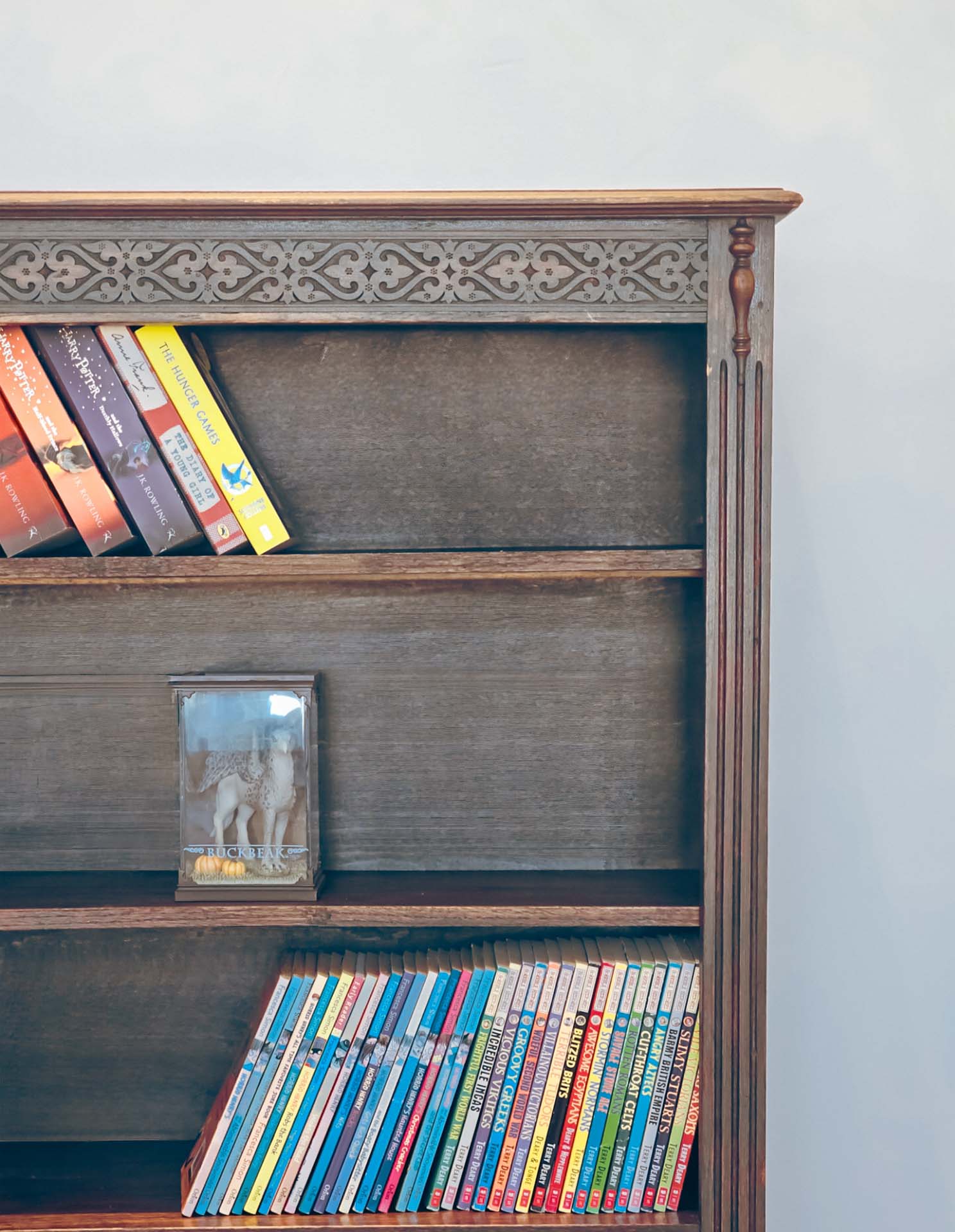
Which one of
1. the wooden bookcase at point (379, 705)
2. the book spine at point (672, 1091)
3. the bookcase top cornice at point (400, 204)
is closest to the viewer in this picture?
the bookcase top cornice at point (400, 204)

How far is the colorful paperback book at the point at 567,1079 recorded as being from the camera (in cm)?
110

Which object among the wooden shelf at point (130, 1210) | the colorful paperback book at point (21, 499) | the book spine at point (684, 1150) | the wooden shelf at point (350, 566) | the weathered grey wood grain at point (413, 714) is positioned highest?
the colorful paperback book at point (21, 499)

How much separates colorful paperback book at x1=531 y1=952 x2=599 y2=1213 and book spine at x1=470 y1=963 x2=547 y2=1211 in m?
0.05

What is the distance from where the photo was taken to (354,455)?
3.97ft

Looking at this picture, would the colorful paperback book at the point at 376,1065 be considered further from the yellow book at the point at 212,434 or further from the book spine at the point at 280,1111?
the yellow book at the point at 212,434

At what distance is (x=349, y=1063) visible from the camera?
1.11 metres

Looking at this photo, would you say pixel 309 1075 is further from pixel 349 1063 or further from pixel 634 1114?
pixel 634 1114

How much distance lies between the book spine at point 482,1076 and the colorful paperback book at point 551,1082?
58mm

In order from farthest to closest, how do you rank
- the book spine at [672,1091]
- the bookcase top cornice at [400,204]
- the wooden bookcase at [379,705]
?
the wooden bookcase at [379,705] → the book spine at [672,1091] → the bookcase top cornice at [400,204]

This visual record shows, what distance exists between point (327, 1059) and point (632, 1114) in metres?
0.36

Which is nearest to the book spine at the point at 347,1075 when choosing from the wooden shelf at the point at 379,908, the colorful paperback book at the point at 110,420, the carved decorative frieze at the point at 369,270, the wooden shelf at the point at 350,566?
the wooden shelf at the point at 379,908

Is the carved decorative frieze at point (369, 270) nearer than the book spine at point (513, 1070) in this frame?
Yes

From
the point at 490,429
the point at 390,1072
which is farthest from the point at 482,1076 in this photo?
the point at 490,429

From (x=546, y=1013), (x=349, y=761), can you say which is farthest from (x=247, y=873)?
(x=546, y=1013)
